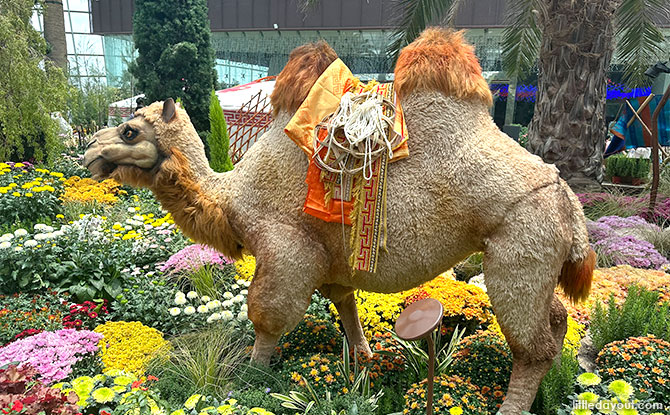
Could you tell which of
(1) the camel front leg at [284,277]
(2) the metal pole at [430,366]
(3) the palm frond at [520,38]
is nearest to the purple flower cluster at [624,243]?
(3) the palm frond at [520,38]

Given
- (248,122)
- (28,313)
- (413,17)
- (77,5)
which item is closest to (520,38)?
(413,17)

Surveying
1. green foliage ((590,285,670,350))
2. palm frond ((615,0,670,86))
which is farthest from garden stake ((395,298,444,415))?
palm frond ((615,0,670,86))

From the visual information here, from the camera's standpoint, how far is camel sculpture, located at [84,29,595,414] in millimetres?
2170

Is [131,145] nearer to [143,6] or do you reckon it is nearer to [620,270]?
[620,270]

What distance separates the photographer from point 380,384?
9.18 ft

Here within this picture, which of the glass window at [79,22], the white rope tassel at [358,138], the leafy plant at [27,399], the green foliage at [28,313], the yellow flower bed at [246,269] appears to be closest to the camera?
the leafy plant at [27,399]

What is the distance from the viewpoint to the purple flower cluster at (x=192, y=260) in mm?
4359

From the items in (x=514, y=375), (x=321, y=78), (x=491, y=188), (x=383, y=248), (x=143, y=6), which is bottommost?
(x=514, y=375)

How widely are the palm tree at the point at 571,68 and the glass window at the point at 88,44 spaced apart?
73.1ft

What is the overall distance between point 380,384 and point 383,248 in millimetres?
1008

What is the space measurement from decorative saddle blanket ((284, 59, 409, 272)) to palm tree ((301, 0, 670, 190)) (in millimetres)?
4429

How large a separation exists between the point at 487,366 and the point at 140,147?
243 centimetres

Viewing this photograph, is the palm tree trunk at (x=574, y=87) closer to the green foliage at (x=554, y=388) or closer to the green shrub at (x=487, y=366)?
the green shrub at (x=487, y=366)

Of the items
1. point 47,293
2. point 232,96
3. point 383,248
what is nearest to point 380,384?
point 383,248
